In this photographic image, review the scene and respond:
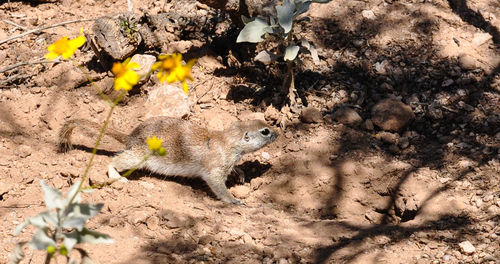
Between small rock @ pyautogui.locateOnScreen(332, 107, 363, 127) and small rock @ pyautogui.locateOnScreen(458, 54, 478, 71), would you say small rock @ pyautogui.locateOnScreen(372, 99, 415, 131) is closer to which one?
small rock @ pyautogui.locateOnScreen(332, 107, 363, 127)

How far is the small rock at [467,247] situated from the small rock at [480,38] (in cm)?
313

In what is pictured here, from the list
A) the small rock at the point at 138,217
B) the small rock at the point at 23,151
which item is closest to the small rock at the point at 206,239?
the small rock at the point at 138,217

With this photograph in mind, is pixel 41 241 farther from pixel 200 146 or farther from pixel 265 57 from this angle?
pixel 265 57

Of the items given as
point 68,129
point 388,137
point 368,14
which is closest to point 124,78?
point 68,129

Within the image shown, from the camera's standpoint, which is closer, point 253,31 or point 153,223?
point 153,223

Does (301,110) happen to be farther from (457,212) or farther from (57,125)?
(57,125)

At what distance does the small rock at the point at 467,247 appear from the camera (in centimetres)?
411

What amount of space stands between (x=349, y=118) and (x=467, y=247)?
2065 mm

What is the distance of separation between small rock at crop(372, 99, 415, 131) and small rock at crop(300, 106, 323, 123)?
59 cm

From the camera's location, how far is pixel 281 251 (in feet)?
13.6

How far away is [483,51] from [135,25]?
Answer: 13.4ft

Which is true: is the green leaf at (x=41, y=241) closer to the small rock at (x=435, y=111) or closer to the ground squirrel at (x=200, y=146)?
the ground squirrel at (x=200, y=146)

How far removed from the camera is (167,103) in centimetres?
592

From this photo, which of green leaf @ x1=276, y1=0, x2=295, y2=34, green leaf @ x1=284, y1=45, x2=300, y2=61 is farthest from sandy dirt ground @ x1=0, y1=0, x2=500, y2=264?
green leaf @ x1=276, y1=0, x2=295, y2=34
